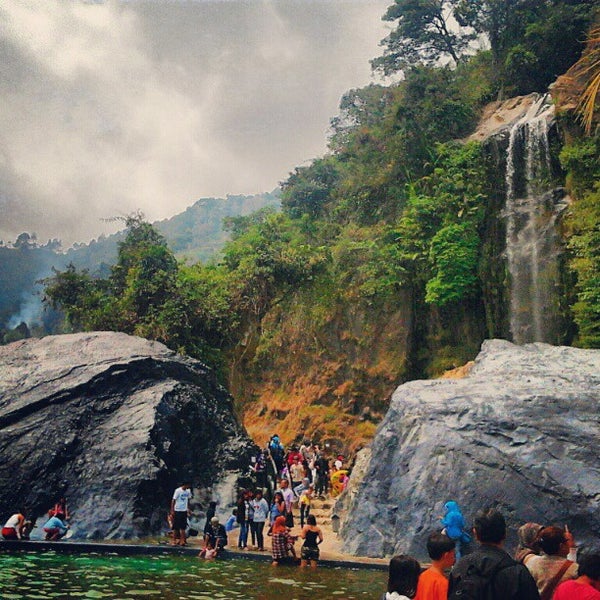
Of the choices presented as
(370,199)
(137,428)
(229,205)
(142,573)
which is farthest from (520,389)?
(229,205)

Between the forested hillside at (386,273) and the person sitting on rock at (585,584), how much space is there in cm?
2125

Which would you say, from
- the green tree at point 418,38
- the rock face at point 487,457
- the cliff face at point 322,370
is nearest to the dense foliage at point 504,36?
the green tree at point 418,38

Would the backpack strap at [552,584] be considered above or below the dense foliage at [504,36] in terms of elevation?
below

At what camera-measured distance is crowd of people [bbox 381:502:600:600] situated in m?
3.75

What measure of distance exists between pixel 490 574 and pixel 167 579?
7.34m

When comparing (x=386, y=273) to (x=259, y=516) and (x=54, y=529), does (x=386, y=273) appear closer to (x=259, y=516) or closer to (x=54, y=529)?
(x=259, y=516)

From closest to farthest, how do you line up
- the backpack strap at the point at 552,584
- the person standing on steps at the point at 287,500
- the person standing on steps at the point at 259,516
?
the backpack strap at the point at 552,584
the person standing on steps at the point at 259,516
the person standing on steps at the point at 287,500

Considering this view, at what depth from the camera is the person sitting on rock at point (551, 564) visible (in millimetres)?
4301

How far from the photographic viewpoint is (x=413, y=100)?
31.7m

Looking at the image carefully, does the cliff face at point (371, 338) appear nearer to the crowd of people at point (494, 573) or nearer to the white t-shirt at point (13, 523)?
the white t-shirt at point (13, 523)

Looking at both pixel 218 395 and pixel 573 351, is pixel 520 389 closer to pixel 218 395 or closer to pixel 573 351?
pixel 573 351

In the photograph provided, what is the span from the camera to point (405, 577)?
4.05m

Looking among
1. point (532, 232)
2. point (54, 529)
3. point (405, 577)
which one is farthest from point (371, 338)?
point (405, 577)

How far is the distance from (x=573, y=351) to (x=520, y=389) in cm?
302
